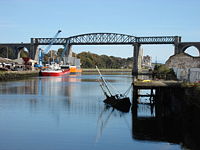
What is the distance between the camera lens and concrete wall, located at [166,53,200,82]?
4368cm

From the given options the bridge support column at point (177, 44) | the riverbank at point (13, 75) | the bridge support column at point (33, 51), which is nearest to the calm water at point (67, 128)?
the riverbank at point (13, 75)

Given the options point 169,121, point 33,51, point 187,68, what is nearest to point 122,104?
point 169,121

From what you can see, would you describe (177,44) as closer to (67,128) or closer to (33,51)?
(33,51)

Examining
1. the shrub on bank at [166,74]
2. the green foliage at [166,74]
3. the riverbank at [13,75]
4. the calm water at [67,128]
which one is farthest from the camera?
the riverbank at [13,75]

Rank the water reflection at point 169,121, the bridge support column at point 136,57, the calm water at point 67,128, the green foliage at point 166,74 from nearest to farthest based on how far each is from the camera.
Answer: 1. the calm water at point 67,128
2. the water reflection at point 169,121
3. the green foliage at point 166,74
4. the bridge support column at point 136,57

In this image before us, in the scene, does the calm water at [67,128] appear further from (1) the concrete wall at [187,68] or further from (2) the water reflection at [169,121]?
(1) the concrete wall at [187,68]

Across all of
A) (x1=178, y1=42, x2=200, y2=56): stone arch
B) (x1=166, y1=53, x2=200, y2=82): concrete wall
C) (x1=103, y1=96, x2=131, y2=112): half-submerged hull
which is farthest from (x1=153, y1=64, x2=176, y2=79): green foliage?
(x1=178, y1=42, x2=200, y2=56): stone arch

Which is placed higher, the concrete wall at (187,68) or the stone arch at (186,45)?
the stone arch at (186,45)

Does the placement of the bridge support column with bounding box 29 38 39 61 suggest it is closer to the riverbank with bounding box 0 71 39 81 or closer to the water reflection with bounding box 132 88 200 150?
the riverbank with bounding box 0 71 39 81

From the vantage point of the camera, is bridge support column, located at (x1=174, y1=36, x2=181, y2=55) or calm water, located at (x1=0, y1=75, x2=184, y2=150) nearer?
calm water, located at (x1=0, y1=75, x2=184, y2=150)

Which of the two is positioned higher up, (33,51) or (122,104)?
(33,51)

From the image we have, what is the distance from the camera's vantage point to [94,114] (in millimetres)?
38625

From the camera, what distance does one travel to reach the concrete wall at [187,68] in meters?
43.7

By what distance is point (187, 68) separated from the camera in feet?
200
